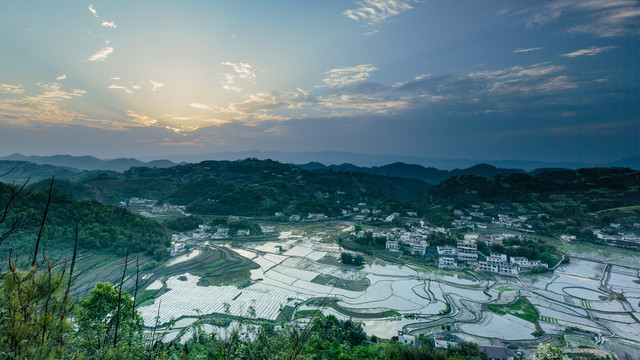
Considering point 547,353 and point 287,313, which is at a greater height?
point 547,353

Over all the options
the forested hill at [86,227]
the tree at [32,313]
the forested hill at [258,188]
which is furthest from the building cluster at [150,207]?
the tree at [32,313]

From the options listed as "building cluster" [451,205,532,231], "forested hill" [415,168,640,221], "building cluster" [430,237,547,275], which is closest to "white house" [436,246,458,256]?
"building cluster" [430,237,547,275]

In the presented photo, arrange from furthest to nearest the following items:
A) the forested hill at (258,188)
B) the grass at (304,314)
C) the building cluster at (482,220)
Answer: the forested hill at (258,188)
the building cluster at (482,220)
the grass at (304,314)

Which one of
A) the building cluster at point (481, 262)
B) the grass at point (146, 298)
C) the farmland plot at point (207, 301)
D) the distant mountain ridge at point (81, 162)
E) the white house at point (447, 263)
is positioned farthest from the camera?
the distant mountain ridge at point (81, 162)

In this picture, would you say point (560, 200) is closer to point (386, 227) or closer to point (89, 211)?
point (386, 227)

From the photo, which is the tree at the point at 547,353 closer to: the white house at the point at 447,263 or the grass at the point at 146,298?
the white house at the point at 447,263

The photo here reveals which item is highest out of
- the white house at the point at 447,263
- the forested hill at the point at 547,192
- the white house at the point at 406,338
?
the forested hill at the point at 547,192

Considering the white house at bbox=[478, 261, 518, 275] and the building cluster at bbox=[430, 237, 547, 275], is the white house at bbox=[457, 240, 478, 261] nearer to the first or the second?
the building cluster at bbox=[430, 237, 547, 275]

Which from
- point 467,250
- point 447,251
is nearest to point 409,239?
point 447,251

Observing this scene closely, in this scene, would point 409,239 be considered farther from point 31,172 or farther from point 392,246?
point 31,172
